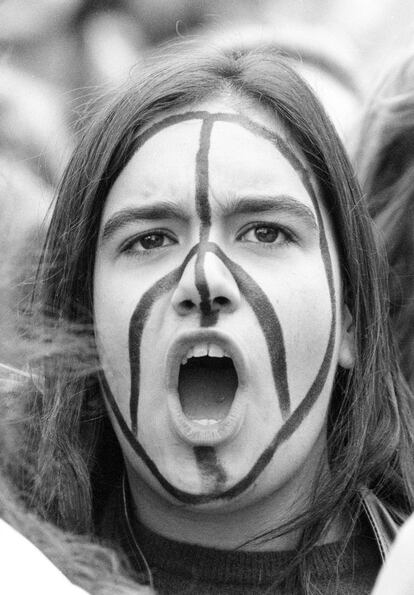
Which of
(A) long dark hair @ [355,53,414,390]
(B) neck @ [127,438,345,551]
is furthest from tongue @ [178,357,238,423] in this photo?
(A) long dark hair @ [355,53,414,390]

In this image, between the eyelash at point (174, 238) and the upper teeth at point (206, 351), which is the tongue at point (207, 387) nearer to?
the upper teeth at point (206, 351)

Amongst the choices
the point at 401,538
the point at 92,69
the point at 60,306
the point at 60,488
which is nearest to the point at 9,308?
the point at 60,306

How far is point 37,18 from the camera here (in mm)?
2092

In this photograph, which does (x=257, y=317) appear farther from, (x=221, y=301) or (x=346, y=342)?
(x=346, y=342)

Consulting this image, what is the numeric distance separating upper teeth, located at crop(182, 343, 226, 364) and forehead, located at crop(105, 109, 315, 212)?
22 centimetres

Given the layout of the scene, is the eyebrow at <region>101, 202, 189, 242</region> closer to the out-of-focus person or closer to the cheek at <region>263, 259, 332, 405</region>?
the cheek at <region>263, 259, 332, 405</region>

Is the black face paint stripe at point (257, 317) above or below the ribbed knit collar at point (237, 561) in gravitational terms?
above

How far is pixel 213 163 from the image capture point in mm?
1433

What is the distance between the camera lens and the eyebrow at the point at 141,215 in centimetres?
143

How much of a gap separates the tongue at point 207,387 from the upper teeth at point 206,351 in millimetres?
67

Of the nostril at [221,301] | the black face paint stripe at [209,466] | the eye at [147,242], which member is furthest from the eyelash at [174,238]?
the black face paint stripe at [209,466]

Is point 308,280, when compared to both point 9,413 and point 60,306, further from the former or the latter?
point 9,413

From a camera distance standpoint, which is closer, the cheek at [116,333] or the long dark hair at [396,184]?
the cheek at [116,333]

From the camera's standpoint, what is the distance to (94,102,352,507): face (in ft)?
4.50
